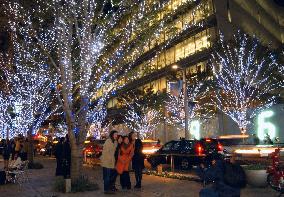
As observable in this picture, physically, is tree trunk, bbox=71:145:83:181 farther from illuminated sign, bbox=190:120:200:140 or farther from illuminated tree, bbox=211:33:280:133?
illuminated sign, bbox=190:120:200:140

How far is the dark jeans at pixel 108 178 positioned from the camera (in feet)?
40.4

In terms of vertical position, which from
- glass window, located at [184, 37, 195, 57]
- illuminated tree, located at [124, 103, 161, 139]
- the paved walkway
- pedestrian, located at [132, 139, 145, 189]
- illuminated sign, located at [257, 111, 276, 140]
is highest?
glass window, located at [184, 37, 195, 57]

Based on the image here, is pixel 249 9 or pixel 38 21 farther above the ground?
pixel 249 9

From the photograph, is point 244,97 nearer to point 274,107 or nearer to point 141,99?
point 274,107

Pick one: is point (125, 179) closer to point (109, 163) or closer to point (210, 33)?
point (109, 163)

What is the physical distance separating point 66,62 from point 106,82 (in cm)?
210

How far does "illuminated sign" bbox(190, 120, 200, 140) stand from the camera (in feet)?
136

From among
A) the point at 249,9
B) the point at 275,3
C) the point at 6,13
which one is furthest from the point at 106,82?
the point at 275,3

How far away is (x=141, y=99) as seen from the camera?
46219mm

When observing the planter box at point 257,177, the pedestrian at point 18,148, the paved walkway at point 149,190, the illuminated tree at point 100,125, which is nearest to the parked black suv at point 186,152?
the paved walkway at point 149,190

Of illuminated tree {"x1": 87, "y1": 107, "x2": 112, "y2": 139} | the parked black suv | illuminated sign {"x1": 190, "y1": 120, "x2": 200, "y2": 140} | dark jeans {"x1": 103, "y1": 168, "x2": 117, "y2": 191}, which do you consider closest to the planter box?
dark jeans {"x1": 103, "y1": 168, "x2": 117, "y2": 191}

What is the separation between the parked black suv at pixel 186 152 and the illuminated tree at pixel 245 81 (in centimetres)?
1466

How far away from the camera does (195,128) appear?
4184 centimetres

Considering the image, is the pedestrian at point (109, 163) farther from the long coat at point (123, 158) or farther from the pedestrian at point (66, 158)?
the pedestrian at point (66, 158)
